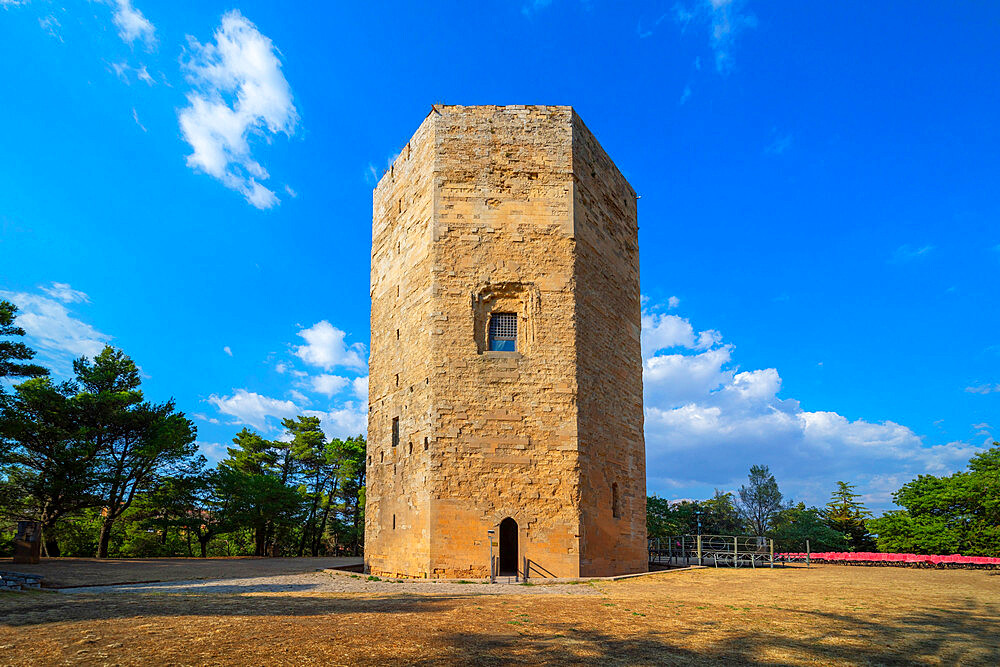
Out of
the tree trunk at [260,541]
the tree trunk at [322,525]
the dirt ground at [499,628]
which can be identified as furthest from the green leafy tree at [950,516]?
the tree trunk at [260,541]

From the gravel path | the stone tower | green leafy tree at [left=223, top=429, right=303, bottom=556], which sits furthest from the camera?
green leafy tree at [left=223, top=429, right=303, bottom=556]

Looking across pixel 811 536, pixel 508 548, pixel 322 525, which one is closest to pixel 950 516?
pixel 811 536

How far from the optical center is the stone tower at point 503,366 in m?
13.8

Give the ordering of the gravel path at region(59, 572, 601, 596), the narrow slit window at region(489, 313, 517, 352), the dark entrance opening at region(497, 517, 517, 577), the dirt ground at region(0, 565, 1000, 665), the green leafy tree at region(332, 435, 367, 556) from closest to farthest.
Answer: the dirt ground at region(0, 565, 1000, 665) → the gravel path at region(59, 572, 601, 596) → the dark entrance opening at region(497, 517, 517, 577) → the narrow slit window at region(489, 313, 517, 352) → the green leafy tree at region(332, 435, 367, 556)

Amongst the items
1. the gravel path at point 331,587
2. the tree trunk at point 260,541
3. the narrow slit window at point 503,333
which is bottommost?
the tree trunk at point 260,541

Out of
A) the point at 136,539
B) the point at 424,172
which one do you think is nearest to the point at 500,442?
the point at 424,172

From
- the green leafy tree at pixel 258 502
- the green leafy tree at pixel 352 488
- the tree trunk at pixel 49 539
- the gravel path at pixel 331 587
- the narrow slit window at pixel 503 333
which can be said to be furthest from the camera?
the green leafy tree at pixel 352 488

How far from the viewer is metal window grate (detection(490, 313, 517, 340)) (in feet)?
49.8

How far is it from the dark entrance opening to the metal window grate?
14.4ft

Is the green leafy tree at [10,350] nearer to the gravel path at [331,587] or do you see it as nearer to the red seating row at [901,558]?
the gravel path at [331,587]

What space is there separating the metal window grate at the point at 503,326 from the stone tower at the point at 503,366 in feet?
0.12

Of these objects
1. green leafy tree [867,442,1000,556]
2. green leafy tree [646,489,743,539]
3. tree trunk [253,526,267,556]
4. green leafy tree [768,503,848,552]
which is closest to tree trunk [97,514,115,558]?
tree trunk [253,526,267,556]

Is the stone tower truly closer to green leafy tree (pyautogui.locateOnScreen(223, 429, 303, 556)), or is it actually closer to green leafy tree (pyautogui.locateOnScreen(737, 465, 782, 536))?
green leafy tree (pyautogui.locateOnScreen(223, 429, 303, 556))

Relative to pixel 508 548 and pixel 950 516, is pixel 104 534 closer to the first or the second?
pixel 508 548
